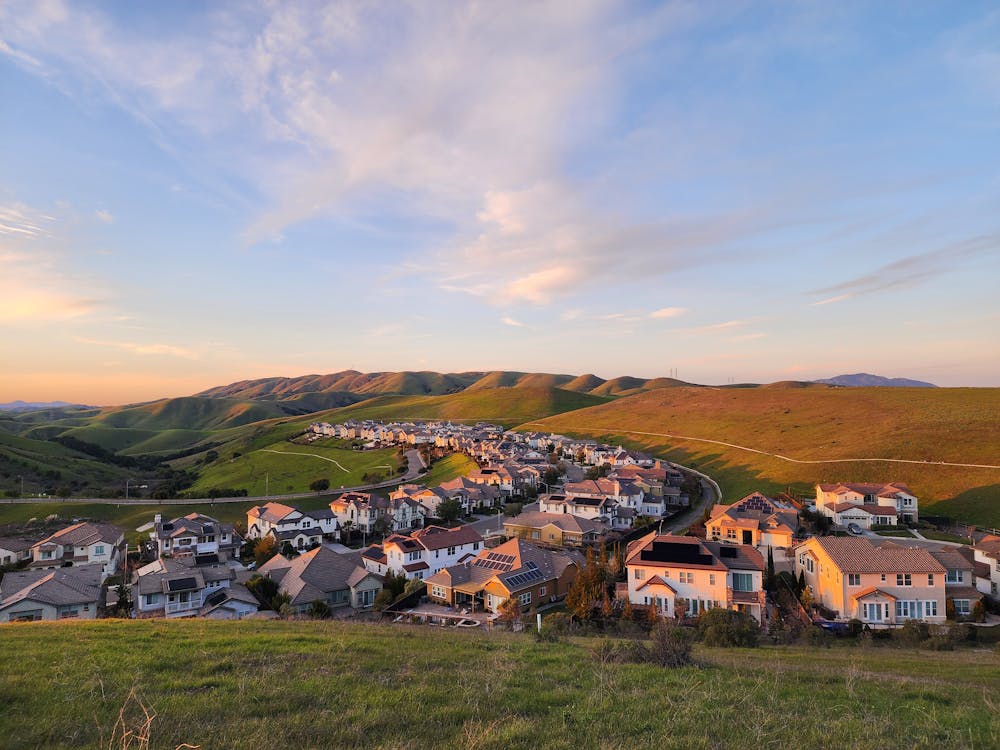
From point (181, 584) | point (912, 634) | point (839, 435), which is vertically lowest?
point (912, 634)

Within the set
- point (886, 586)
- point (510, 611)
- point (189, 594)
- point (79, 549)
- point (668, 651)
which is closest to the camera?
point (668, 651)

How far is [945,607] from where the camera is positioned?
34.0 meters

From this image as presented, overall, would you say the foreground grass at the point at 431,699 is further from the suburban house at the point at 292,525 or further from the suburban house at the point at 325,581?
the suburban house at the point at 292,525

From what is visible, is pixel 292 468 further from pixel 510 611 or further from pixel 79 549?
pixel 510 611

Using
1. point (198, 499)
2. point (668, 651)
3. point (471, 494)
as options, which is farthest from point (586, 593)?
point (198, 499)

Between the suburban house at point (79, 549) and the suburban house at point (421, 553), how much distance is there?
82.8ft

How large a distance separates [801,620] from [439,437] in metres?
111

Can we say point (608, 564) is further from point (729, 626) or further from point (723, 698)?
point (723, 698)

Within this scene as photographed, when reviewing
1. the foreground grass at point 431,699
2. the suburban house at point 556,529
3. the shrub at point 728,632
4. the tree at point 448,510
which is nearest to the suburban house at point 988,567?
the shrub at point 728,632

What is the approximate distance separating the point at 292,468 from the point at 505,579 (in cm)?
7793

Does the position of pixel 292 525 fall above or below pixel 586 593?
below

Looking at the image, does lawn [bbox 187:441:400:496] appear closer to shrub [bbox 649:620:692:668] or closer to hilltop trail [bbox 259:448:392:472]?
hilltop trail [bbox 259:448:392:472]

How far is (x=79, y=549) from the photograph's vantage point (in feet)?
167

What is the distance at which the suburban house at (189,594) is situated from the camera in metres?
35.9
